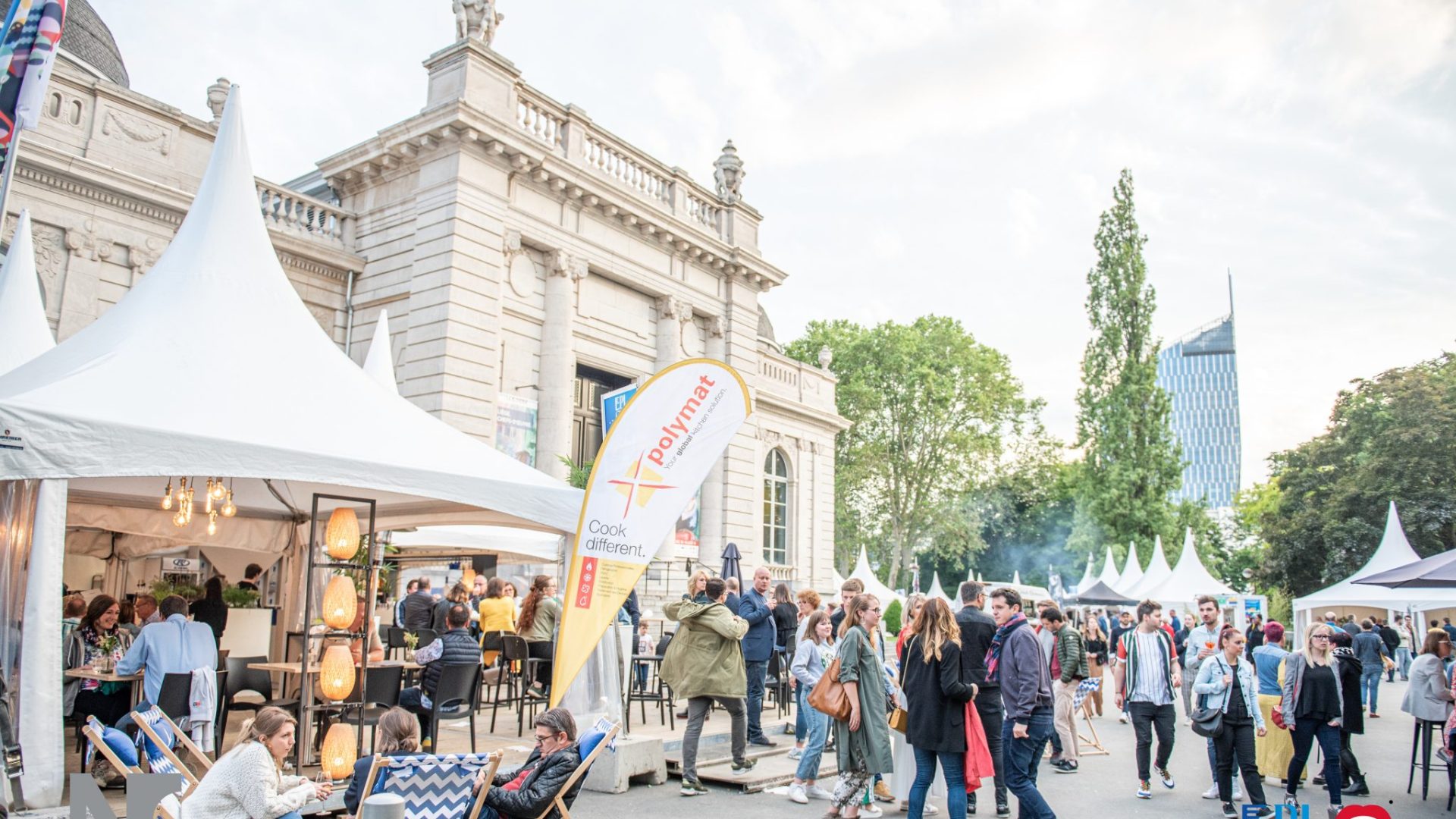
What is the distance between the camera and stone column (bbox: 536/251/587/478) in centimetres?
1780

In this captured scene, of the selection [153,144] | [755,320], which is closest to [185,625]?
[153,144]

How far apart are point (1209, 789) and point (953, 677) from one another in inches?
164

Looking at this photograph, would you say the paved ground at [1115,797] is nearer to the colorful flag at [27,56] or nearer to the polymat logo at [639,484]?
the polymat logo at [639,484]

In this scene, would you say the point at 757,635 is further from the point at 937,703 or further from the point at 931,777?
the point at 937,703

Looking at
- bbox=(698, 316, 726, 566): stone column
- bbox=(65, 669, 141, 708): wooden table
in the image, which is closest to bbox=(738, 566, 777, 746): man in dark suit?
bbox=(65, 669, 141, 708): wooden table

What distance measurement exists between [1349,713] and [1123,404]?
110 feet

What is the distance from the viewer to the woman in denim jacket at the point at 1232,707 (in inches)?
306

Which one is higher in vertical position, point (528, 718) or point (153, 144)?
point (153, 144)

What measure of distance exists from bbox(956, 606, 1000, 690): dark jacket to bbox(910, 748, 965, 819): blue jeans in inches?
22.4

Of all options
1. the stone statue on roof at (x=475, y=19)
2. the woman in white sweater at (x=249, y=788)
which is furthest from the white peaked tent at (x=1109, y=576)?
the woman in white sweater at (x=249, y=788)

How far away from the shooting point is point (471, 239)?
16500 mm

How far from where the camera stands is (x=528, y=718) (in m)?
12.0

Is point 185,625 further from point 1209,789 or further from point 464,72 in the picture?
point 464,72

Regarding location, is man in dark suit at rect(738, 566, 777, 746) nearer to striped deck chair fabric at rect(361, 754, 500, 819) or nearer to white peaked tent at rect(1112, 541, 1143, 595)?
striped deck chair fabric at rect(361, 754, 500, 819)
